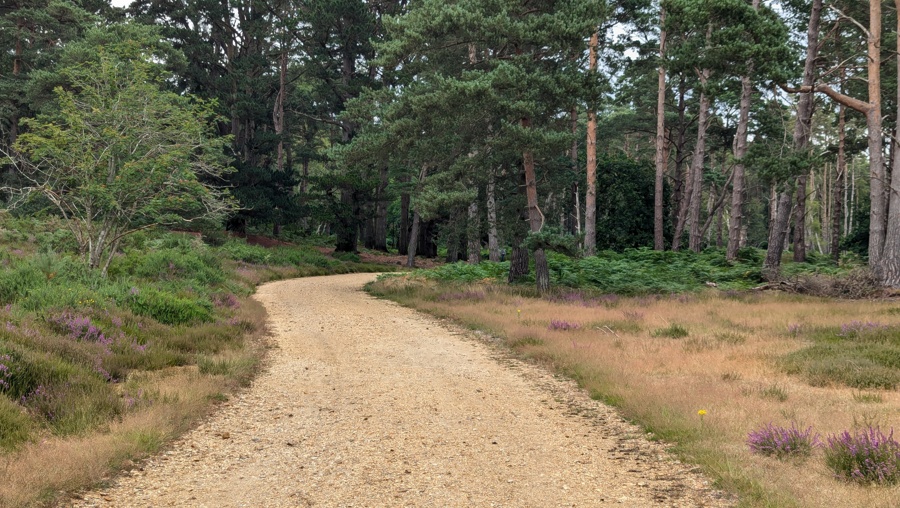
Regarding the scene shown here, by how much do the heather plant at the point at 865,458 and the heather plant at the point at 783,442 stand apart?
19 centimetres

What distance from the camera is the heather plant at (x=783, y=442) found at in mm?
4512

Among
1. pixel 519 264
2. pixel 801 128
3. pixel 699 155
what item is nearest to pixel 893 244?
pixel 801 128

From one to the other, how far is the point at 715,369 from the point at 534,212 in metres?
8.70

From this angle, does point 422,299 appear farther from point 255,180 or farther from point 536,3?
point 255,180

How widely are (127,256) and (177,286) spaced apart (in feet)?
15.0

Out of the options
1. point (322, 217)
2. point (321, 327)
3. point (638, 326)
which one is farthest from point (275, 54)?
point (638, 326)

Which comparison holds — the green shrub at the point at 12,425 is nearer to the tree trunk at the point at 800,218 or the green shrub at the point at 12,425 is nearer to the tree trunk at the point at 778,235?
the tree trunk at the point at 778,235

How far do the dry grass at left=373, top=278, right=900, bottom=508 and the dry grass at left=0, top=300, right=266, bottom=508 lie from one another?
5089mm

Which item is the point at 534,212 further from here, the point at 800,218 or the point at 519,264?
the point at 800,218

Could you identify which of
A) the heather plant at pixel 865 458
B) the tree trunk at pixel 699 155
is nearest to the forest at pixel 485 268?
the heather plant at pixel 865 458

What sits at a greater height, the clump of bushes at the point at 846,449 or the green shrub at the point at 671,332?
the clump of bushes at the point at 846,449

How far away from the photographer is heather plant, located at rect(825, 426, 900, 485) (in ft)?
12.6

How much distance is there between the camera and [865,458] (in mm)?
4035

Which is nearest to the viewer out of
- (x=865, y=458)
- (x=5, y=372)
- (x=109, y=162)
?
(x=865, y=458)
